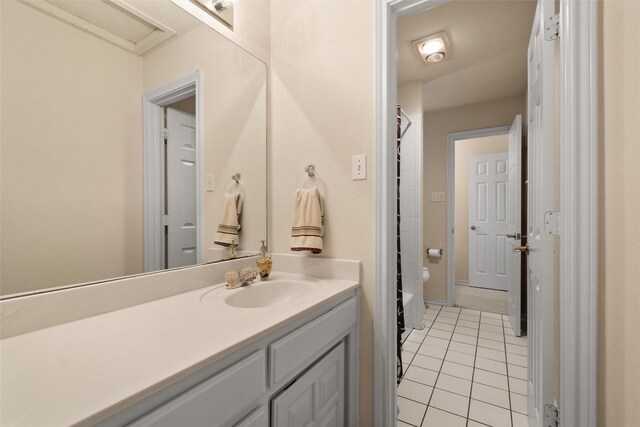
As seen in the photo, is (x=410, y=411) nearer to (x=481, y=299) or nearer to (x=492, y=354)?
(x=492, y=354)

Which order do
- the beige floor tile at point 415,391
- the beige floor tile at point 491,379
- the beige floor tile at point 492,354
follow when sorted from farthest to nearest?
the beige floor tile at point 492,354 → the beige floor tile at point 491,379 → the beige floor tile at point 415,391

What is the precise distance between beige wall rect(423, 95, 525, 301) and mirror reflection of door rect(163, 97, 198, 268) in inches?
120

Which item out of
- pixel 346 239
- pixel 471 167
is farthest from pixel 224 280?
pixel 471 167

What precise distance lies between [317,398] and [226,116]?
4.38 feet

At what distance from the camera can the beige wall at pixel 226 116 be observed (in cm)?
118

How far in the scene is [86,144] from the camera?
0.89 meters

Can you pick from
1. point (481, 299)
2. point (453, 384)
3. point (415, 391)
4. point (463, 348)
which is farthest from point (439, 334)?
point (481, 299)

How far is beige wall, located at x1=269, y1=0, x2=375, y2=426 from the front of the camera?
1.30 metres

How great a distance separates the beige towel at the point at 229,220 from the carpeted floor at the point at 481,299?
3.07m

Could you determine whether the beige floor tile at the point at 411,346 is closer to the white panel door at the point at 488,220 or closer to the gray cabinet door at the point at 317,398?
the gray cabinet door at the point at 317,398

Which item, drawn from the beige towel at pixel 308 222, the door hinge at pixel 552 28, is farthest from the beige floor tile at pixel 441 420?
the door hinge at pixel 552 28

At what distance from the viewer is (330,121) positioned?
140cm

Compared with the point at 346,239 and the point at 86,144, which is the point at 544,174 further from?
the point at 86,144

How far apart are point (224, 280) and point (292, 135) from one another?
0.84 meters
